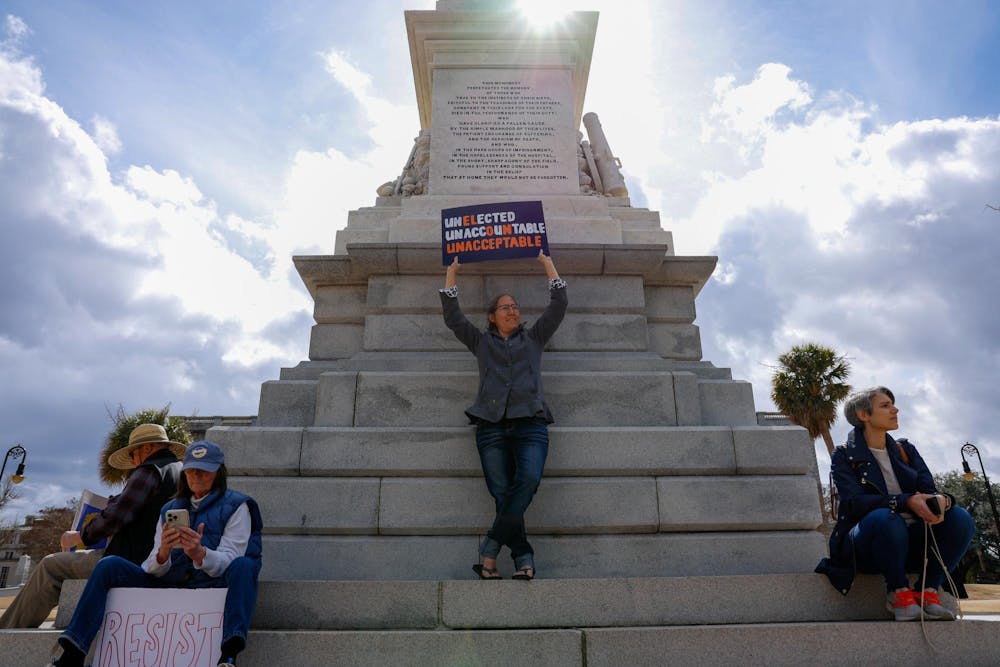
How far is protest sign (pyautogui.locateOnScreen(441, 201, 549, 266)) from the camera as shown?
696 cm

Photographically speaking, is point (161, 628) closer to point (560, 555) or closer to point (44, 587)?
point (44, 587)

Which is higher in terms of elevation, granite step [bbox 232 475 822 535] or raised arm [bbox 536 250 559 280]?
raised arm [bbox 536 250 559 280]

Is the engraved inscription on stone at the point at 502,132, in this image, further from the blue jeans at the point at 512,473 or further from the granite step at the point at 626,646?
the granite step at the point at 626,646

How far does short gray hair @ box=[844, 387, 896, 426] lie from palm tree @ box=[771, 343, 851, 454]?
Answer: 23.6 metres

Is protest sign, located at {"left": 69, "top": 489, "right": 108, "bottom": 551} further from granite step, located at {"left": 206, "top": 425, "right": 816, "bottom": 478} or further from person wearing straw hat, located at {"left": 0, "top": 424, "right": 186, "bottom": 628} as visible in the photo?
granite step, located at {"left": 206, "top": 425, "right": 816, "bottom": 478}

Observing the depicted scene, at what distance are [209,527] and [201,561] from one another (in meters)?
0.32

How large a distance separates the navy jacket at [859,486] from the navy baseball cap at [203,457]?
15.1 feet

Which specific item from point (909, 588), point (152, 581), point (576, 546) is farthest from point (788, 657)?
point (152, 581)

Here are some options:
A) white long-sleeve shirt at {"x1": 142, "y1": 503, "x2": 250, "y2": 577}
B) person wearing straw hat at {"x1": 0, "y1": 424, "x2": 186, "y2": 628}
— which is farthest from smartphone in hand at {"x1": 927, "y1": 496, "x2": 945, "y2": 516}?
person wearing straw hat at {"x1": 0, "y1": 424, "x2": 186, "y2": 628}

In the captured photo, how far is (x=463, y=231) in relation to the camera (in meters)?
7.05

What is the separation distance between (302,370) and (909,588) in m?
5.92

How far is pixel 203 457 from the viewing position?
173 inches

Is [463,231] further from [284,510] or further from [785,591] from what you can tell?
[785,591]

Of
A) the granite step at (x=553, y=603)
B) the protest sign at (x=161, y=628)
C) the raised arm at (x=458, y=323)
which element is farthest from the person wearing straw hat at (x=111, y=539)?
the raised arm at (x=458, y=323)
